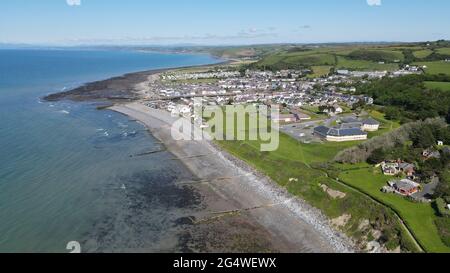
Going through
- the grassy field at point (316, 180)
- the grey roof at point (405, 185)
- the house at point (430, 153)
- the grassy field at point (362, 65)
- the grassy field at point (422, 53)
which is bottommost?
the grassy field at point (316, 180)

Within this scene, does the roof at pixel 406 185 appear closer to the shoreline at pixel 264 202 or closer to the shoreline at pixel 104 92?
the shoreline at pixel 264 202

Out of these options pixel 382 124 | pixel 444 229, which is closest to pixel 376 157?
pixel 444 229

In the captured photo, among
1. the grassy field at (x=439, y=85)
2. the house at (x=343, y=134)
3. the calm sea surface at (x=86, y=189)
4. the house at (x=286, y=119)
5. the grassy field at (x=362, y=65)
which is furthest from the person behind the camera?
the grassy field at (x=362, y=65)

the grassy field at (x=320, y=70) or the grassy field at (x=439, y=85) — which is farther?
the grassy field at (x=320, y=70)

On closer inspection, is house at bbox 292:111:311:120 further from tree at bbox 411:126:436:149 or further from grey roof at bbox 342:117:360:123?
tree at bbox 411:126:436:149

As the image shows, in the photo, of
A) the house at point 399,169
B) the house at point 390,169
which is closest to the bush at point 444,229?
the house at point 399,169

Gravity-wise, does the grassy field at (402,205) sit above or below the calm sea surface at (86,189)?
above
